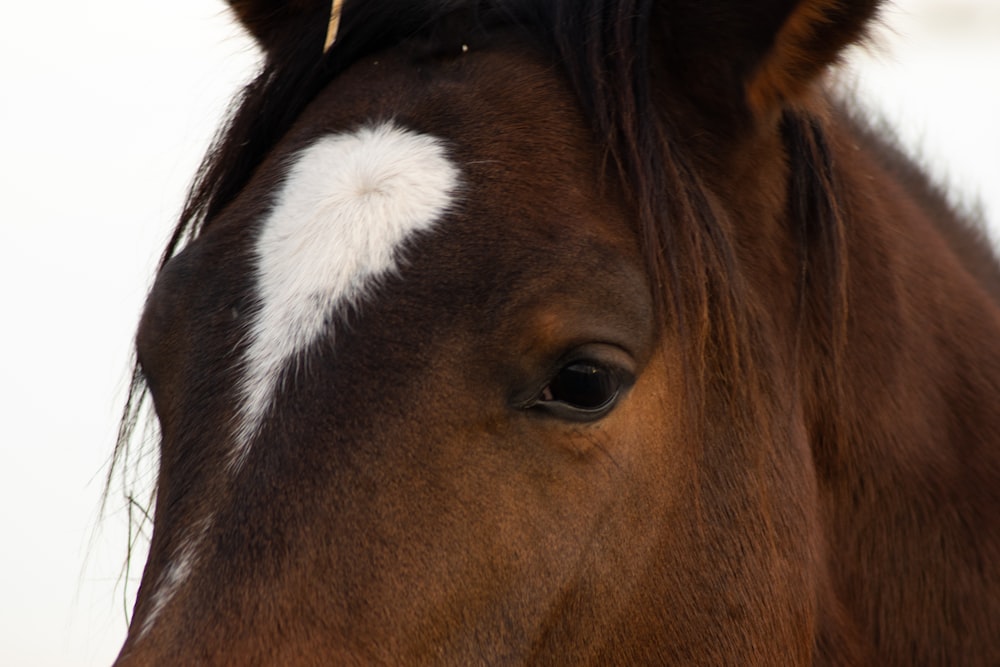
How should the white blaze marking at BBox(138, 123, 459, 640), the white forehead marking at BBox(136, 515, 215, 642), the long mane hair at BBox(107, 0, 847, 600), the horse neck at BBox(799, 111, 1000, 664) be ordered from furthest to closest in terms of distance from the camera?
the horse neck at BBox(799, 111, 1000, 664) < the long mane hair at BBox(107, 0, 847, 600) < the white blaze marking at BBox(138, 123, 459, 640) < the white forehead marking at BBox(136, 515, 215, 642)

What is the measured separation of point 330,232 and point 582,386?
0.45 metres

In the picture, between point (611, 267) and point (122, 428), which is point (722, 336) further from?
point (122, 428)

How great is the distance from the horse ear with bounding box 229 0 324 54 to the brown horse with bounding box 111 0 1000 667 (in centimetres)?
1

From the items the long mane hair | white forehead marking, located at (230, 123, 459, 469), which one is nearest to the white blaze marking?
white forehead marking, located at (230, 123, 459, 469)

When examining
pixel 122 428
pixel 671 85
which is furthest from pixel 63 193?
pixel 671 85

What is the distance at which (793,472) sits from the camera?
6.56 ft

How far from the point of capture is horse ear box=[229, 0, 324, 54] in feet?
7.27

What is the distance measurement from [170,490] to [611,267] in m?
0.75

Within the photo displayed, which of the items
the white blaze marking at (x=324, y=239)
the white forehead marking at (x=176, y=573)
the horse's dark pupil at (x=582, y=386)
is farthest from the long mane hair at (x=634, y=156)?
the white forehead marking at (x=176, y=573)

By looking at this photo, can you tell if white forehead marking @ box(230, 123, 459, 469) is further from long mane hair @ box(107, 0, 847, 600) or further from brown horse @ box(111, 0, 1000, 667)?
long mane hair @ box(107, 0, 847, 600)

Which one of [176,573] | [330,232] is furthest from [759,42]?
[176,573]

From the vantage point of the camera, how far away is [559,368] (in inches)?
65.9

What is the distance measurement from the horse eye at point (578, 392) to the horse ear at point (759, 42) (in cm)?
60

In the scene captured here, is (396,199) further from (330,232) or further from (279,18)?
(279,18)
